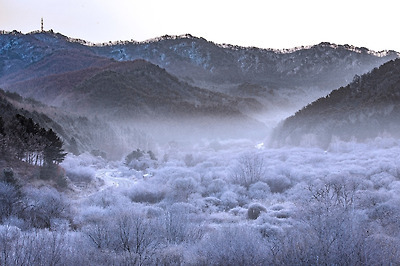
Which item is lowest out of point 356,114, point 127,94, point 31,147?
point 31,147

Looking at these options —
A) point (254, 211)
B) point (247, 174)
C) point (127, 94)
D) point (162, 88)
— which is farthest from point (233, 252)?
point (162, 88)

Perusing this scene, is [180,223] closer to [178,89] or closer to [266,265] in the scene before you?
[266,265]

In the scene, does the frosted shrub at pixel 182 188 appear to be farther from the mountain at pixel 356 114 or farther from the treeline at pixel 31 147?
the mountain at pixel 356 114

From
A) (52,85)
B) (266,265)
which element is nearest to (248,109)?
(52,85)

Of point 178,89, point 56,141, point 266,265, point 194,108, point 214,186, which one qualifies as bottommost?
point 266,265

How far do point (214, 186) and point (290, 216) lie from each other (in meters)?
12.9

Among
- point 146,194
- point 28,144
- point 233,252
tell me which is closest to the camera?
point 233,252

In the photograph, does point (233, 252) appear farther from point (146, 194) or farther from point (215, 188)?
point (215, 188)

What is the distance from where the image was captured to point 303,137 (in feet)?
182

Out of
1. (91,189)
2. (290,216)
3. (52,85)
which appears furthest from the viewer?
(52,85)

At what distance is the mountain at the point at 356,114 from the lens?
155 ft

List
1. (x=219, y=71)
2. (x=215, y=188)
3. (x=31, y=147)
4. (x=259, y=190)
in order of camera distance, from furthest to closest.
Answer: (x=219, y=71)
(x=215, y=188)
(x=259, y=190)
(x=31, y=147)

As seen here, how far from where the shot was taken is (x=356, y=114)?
50031 millimetres

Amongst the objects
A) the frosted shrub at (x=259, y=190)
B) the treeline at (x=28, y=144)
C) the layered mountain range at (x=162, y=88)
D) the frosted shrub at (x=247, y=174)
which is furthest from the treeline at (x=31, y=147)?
the layered mountain range at (x=162, y=88)
